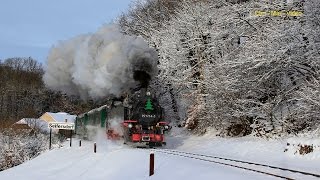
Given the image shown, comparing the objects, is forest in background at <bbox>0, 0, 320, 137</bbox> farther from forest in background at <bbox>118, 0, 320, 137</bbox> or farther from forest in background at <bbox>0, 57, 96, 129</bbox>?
forest in background at <bbox>0, 57, 96, 129</bbox>

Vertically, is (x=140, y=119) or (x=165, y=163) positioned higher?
→ (x=140, y=119)

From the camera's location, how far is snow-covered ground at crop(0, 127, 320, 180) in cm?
1291

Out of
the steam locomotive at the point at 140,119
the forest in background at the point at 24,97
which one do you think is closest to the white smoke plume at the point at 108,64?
the steam locomotive at the point at 140,119

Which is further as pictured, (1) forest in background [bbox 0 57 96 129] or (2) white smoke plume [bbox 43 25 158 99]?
(1) forest in background [bbox 0 57 96 129]

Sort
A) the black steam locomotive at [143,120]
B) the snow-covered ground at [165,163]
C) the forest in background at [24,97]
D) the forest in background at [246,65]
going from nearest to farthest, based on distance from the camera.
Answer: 1. the snow-covered ground at [165,163]
2. the forest in background at [246,65]
3. the black steam locomotive at [143,120]
4. the forest in background at [24,97]

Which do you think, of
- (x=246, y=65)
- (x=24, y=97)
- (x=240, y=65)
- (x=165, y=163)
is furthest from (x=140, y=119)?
(x=24, y=97)

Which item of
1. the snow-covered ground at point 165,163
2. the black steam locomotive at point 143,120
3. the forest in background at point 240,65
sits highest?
the forest in background at point 240,65

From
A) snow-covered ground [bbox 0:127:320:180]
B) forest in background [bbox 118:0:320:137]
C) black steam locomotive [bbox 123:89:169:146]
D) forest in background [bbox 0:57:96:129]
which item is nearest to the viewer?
snow-covered ground [bbox 0:127:320:180]

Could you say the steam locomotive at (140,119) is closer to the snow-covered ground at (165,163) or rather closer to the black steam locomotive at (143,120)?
the black steam locomotive at (143,120)

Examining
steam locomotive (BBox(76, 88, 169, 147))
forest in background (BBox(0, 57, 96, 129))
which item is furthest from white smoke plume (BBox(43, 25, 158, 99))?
forest in background (BBox(0, 57, 96, 129))

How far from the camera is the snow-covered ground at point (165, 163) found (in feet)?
42.3

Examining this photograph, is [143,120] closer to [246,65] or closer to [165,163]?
[246,65]

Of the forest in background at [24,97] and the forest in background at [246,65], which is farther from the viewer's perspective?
the forest in background at [24,97]

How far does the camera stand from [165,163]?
1546 centimetres
